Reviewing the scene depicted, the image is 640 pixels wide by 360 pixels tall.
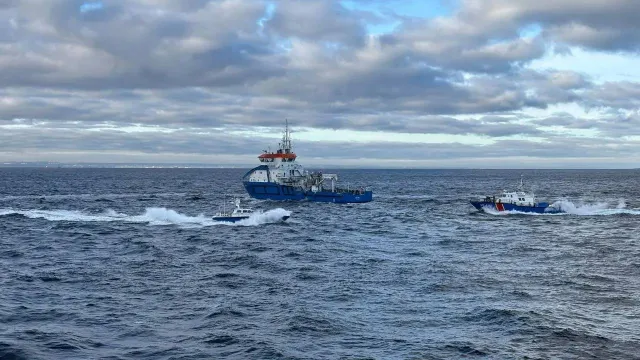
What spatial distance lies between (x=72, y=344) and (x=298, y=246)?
1386 inches

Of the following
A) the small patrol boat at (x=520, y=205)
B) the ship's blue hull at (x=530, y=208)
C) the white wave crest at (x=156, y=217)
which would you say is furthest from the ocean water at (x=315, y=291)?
the small patrol boat at (x=520, y=205)

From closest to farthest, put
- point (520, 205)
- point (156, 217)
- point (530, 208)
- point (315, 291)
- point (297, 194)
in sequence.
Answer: point (315, 291)
point (156, 217)
point (530, 208)
point (520, 205)
point (297, 194)

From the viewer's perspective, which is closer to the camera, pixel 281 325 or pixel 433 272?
pixel 281 325

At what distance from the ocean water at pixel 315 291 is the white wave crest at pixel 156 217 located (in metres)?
1.70

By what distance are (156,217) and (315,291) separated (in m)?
51.2

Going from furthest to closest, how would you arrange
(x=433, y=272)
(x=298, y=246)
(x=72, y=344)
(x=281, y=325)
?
1. (x=298, y=246)
2. (x=433, y=272)
3. (x=281, y=325)
4. (x=72, y=344)

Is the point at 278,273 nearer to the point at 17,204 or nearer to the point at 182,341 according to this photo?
the point at 182,341

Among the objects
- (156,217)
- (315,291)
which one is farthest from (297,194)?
(315,291)

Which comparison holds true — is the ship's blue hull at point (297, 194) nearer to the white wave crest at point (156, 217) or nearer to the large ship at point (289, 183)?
the large ship at point (289, 183)

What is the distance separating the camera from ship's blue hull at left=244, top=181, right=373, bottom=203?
11900 centimetres

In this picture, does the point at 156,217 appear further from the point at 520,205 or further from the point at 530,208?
the point at 530,208

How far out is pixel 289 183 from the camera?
403ft

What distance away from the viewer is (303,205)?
4446 inches

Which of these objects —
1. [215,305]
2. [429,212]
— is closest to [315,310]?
[215,305]
